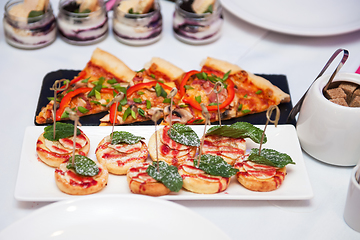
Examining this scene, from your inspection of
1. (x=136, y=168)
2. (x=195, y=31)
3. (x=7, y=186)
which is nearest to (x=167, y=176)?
(x=136, y=168)

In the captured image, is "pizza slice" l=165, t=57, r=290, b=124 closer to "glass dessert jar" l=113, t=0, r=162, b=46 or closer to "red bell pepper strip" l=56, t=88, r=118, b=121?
"red bell pepper strip" l=56, t=88, r=118, b=121

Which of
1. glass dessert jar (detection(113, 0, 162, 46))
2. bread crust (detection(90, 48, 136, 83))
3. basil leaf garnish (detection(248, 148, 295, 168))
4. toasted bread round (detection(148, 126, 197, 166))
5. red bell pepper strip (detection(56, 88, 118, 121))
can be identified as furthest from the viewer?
glass dessert jar (detection(113, 0, 162, 46))

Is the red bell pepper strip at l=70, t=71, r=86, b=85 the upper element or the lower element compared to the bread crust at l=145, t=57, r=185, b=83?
lower

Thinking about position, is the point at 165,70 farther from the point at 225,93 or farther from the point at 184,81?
the point at 225,93

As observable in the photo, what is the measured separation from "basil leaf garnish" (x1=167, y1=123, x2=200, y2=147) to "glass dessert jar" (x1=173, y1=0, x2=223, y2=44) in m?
1.27

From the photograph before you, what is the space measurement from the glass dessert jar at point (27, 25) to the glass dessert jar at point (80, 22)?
97 millimetres

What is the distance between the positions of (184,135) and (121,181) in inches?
16.0

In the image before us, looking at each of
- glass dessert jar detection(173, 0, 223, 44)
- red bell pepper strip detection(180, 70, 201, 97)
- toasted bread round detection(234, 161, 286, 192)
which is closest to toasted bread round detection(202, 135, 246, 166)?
toasted bread round detection(234, 161, 286, 192)

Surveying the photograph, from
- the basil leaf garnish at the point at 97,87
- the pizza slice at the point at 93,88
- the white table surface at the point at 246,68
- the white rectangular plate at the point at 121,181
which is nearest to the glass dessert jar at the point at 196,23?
the white table surface at the point at 246,68

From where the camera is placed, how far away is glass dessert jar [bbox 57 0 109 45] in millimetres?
2969

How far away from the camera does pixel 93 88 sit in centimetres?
255

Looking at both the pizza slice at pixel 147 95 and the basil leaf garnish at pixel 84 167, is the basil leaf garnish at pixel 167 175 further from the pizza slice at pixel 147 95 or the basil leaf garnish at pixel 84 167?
the pizza slice at pixel 147 95

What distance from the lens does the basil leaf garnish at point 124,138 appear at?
2.03 m

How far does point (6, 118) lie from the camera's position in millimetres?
2488
